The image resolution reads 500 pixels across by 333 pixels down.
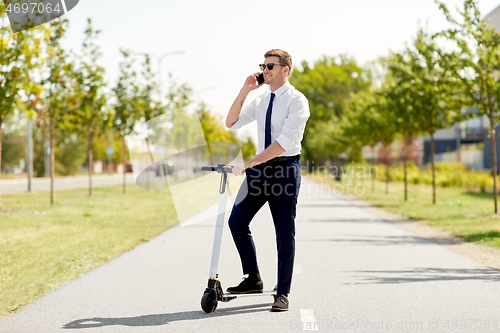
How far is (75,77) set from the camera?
17.5 meters

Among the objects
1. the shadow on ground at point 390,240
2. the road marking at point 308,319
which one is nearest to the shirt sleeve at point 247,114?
the road marking at point 308,319

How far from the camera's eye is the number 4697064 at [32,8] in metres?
13.3

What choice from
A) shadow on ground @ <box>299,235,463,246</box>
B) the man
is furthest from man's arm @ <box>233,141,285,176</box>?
shadow on ground @ <box>299,235,463,246</box>

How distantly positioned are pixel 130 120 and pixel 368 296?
61.4 ft

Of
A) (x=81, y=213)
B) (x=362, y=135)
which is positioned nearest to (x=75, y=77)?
(x=81, y=213)

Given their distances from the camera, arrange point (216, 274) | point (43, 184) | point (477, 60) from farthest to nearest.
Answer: point (43, 184) → point (477, 60) → point (216, 274)

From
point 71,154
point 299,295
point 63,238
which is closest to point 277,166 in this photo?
point 299,295

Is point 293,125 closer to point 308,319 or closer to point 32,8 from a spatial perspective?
point 308,319

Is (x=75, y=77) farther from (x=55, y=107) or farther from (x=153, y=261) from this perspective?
(x=153, y=261)

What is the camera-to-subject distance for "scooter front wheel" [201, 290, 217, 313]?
15.6 ft

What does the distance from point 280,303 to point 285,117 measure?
157 cm

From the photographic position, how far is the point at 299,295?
5531 mm

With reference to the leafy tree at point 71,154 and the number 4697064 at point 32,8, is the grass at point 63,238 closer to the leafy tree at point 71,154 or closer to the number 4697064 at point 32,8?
the number 4697064 at point 32,8

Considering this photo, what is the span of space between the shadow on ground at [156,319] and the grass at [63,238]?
85 centimetres
